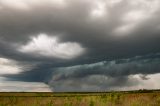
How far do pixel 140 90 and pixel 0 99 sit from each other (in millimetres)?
36054

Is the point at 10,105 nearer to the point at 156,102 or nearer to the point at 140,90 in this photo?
the point at 156,102

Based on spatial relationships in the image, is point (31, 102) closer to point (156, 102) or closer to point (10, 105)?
point (10, 105)

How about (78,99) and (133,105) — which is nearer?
(133,105)

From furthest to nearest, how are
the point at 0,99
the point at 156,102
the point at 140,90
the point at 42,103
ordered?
the point at 140,90 < the point at 0,99 < the point at 42,103 < the point at 156,102

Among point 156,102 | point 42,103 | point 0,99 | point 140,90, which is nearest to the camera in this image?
point 156,102

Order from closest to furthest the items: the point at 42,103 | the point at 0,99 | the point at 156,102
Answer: the point at 156,102 < the point at 42,103 < the point at 0,99

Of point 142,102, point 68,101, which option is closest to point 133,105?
point 142,102

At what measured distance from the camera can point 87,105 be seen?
5128cm

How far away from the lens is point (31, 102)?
5481cm

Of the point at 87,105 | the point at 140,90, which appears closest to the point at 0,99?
the point at 87,105

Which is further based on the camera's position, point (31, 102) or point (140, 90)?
point (140, 90)

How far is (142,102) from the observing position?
50.7 metres

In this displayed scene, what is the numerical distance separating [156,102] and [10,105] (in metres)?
26.5

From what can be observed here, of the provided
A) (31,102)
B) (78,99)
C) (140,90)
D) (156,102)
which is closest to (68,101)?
(78,99)
